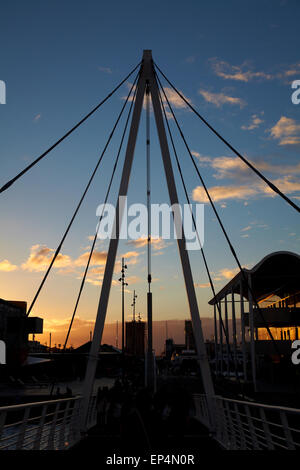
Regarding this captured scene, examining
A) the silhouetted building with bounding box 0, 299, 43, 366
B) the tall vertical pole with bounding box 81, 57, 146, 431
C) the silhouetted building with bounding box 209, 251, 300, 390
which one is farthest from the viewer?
the silhouetted building with bounding box 0, 299, 43, 366

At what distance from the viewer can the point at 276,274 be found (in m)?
46.8

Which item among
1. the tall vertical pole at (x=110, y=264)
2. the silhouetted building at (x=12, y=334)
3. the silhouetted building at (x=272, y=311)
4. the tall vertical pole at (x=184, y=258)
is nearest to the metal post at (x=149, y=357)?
the tall vertical pole at (x=184, y=258)

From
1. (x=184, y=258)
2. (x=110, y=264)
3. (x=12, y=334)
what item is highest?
(x=184, y=258)

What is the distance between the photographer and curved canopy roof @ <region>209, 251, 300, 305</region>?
1638 inches

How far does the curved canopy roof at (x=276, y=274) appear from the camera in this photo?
4159 centimetres

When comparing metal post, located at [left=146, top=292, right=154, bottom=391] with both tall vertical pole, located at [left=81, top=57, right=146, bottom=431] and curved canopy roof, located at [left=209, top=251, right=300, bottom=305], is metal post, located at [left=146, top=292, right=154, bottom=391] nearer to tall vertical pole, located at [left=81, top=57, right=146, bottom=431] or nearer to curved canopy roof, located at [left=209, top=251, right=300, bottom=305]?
tall vertical pole, located at [left=81, top=57, right=146, bottom=431]

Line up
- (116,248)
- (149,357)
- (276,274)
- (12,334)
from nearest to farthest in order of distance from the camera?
(149,357) < (116,248) < (276,274) < (12,334)

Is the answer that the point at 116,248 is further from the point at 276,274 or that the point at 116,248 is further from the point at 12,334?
the point at 12,334

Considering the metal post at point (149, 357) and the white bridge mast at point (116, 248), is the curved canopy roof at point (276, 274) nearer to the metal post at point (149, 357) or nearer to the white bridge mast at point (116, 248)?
the metal post at point (149, 357)

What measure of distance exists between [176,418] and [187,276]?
10.3 metres

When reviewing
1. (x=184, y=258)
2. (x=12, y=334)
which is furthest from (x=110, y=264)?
(x=12, y=334)

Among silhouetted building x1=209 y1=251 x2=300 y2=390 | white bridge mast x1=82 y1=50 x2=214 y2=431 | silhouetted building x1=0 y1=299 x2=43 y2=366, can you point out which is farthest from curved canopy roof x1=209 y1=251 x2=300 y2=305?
silhouetted building x1=0 y1=299 x2=43 y2=366
